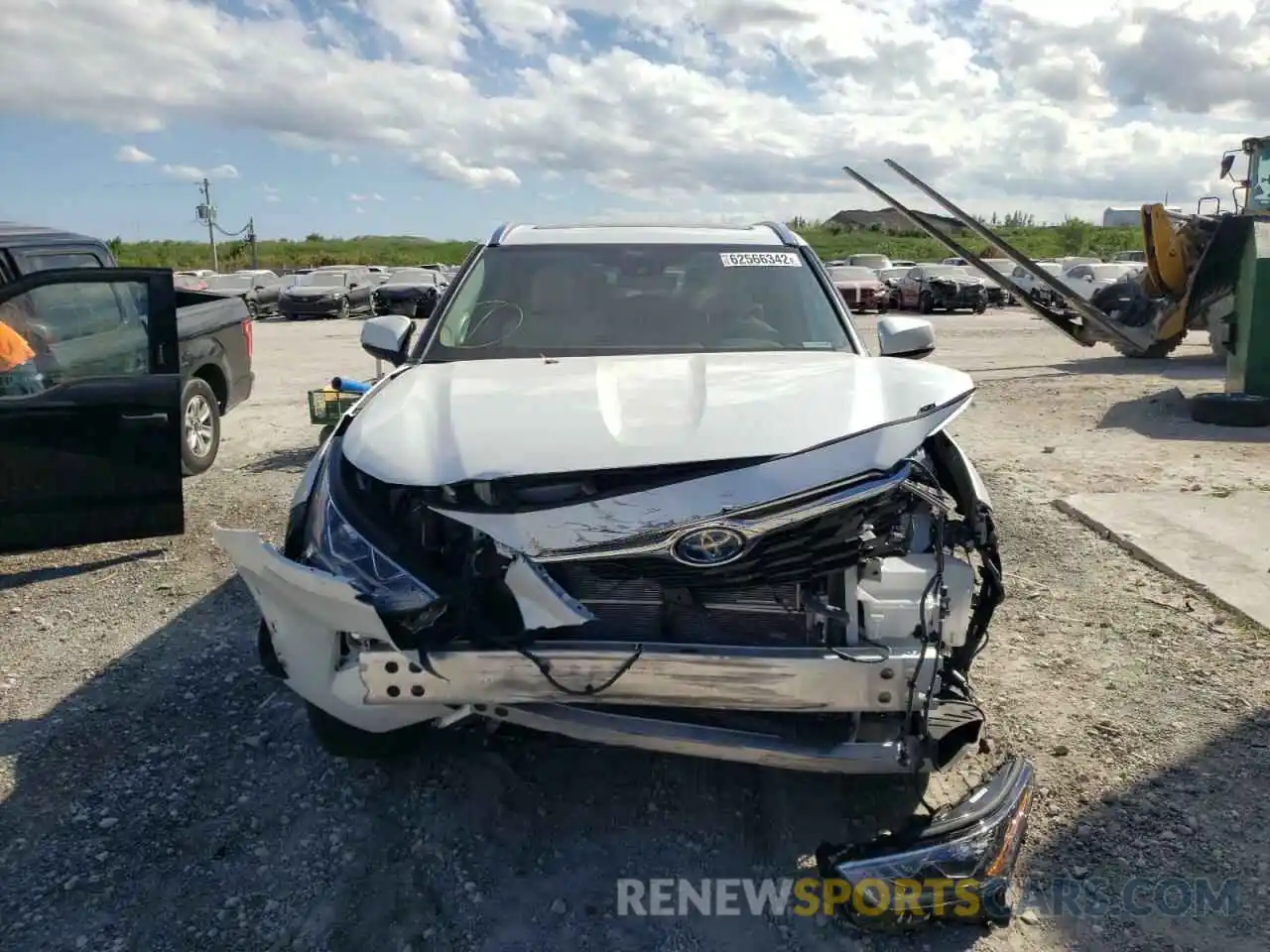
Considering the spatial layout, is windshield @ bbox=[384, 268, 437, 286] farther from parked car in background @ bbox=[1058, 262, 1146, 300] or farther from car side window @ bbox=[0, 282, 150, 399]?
car side window @ bbox=[0, 282, 150, 399]

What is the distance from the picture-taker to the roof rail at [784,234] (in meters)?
4.75

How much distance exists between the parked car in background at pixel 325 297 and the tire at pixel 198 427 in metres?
20.7

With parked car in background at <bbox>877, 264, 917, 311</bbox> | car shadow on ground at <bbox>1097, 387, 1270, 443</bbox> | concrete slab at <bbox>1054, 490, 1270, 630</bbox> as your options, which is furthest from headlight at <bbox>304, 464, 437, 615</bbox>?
parked car in background at <bbox>877, 264, 917, 311</bbox>

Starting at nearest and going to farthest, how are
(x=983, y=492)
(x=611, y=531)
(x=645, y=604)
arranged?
(x=611, y=531)
(x=645, y=604)
(x=983, y=492)

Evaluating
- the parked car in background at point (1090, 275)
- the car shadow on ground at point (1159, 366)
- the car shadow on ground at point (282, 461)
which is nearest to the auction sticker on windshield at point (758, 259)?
the car shadow on ground at point (282, 461)

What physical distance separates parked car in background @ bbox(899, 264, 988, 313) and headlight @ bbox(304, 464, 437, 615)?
26111 mm

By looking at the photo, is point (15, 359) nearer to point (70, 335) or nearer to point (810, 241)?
point (70, 335)

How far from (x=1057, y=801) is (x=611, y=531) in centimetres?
176

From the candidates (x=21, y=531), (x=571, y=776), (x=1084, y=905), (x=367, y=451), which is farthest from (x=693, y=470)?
(x=21, y=531)

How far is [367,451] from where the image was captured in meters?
2.84

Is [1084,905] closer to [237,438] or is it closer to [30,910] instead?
[30,910]

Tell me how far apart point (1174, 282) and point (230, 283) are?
25478 mm

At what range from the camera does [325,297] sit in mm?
27594

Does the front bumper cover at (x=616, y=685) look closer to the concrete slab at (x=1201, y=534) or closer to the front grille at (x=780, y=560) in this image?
the front grille at (x=780, y=560)
